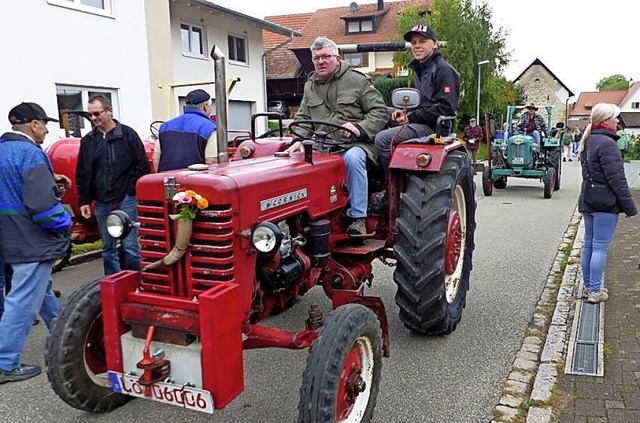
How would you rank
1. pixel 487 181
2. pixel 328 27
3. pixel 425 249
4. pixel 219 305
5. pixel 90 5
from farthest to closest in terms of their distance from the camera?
pixel 328 27, pixel 487 181, pixel 90 5, pixel 425 249, pixel 219 305

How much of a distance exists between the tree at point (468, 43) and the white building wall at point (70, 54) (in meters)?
18.2

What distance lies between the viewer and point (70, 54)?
1082 cm

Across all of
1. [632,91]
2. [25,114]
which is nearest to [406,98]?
[25,114]

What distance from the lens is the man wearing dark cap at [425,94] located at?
417 cm

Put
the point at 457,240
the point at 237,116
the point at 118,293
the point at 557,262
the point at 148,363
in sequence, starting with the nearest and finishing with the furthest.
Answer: the point at 148,363 < the point at 118,293 < the point at 457,240 < the point at 557,262 < the point at 237,116

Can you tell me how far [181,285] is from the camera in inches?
108

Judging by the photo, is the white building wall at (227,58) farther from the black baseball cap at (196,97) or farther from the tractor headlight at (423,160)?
the tractor headlight at (423,160)

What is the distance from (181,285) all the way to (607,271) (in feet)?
15.7

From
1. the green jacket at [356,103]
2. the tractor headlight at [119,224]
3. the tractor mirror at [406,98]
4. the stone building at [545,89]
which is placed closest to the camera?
the tractor headlight at [119,224]

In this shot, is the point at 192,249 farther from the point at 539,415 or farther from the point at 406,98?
the point at 539,415

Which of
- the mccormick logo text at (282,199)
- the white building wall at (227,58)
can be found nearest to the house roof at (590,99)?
the white building wall at (227,58)

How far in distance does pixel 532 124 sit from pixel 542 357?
10463mm

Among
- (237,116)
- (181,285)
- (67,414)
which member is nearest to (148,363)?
(181,285)

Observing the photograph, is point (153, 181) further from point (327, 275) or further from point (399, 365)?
point (399, 365)
